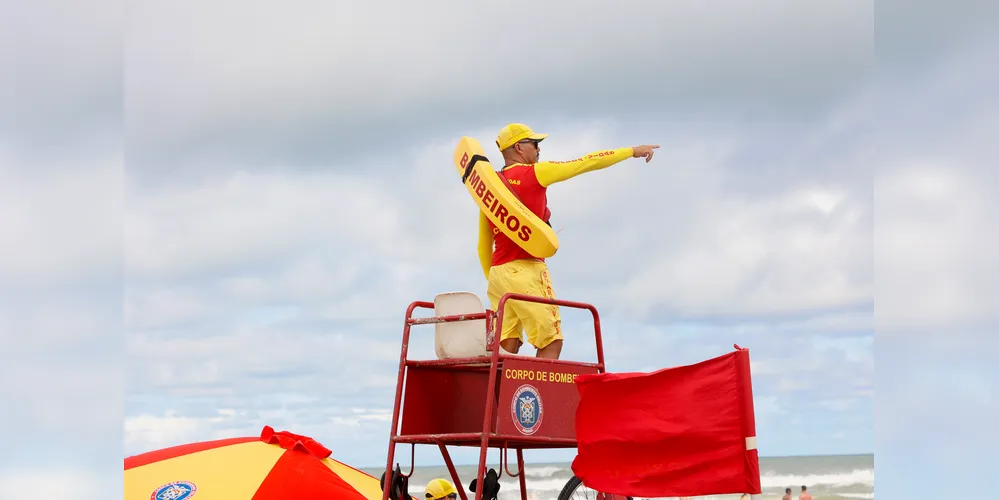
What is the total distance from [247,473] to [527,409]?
10.5 feet

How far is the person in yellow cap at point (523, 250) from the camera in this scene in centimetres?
801

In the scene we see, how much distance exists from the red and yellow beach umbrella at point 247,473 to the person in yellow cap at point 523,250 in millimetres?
2623

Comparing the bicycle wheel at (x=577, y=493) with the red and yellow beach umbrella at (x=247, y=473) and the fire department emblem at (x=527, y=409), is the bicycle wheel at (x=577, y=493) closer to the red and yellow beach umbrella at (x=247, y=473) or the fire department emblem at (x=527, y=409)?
the fire department emblem at (x=527, y=409)

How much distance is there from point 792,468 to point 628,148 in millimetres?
41962

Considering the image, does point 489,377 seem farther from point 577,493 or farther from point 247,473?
point 247,473

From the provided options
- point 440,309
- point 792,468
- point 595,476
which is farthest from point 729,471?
point 792,468

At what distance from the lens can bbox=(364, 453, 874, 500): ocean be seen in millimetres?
37500

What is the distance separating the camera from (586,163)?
8055 millimetres

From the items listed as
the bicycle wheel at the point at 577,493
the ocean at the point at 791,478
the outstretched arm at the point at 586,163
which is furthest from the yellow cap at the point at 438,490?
the ocean at the point at 791,478

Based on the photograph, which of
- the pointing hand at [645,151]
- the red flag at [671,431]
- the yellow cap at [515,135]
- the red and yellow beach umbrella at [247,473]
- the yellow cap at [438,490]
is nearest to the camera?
the red flag at [671,431]

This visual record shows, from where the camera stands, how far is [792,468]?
47.3m

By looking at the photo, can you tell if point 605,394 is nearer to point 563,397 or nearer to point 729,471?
point 563,397

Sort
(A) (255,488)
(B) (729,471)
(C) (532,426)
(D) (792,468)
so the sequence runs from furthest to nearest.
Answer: (D) (792,468) < (A) (255,488) < (C) (532,426) < (B) (729,471)

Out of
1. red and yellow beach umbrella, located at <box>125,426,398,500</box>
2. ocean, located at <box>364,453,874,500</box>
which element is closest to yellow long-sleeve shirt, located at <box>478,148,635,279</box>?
red and yellow beach umbrella, located at <box>125,426,398,500</box>
